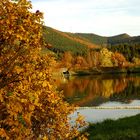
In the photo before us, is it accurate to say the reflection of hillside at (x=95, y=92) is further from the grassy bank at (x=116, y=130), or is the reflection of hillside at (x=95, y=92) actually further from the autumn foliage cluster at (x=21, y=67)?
the autumn foliage cluster at (x=21, y=67)

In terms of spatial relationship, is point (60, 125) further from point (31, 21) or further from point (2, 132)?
point (31, 21)

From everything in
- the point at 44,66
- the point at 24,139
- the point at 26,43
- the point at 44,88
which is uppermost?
the point at 26,43

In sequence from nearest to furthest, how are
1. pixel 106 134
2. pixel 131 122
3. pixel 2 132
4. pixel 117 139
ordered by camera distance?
pixel 2 132 < pixel 117 139 < pixel 106 134 < pixel 131 122

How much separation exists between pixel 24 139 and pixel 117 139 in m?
17.2

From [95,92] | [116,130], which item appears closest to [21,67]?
[116,130]

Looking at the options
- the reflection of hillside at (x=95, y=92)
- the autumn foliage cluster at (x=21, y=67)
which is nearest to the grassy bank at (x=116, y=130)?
the autumn foliage cluster at (x=21, y=67)

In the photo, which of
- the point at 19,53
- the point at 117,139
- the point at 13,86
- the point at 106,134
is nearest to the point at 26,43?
the point at 19,53

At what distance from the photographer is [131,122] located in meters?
32.9

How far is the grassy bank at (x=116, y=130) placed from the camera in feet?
88.2

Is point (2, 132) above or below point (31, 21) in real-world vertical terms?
below

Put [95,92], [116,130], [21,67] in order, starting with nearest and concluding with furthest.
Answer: [21,67]
[116,130]
[95,92]

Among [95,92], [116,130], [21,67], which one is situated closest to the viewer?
[21,67]

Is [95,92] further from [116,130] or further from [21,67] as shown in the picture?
[21,67]

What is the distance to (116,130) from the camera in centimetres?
2992
